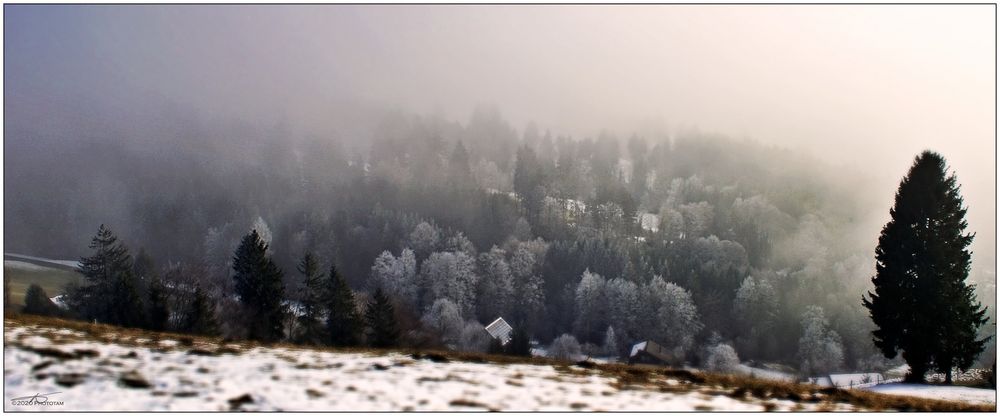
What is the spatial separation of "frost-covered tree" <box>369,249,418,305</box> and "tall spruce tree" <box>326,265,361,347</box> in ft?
207

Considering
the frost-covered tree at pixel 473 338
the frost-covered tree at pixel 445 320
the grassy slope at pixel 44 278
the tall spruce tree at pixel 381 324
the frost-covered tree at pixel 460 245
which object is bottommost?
the frost-covered tree at pixel 473 338

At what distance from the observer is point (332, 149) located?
18888 centimetres

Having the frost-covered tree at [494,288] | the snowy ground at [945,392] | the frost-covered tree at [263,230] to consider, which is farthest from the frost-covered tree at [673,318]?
the snowy ground at [945,392]

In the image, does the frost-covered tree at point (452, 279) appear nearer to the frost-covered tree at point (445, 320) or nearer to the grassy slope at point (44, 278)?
the frost-covered tree at point (445, 320)

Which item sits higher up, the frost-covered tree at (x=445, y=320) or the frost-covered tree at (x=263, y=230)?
the frost-covered tree at (x=263, y=230)

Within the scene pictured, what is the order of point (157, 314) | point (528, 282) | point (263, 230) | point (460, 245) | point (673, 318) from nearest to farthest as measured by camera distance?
point (157, 314) < point (673, 318) < point (528, 282) < point (263, 230) < point (460, 245)

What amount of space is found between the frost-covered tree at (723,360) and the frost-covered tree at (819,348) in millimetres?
11999

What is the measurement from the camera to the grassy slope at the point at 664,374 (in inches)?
675

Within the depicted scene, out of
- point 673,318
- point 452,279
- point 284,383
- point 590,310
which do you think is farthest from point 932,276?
point 452,279

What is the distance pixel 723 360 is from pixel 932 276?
81.1 meters

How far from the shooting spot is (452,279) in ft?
396

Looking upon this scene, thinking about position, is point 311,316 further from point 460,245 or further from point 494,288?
point 460,245

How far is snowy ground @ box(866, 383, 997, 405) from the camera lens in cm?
2125

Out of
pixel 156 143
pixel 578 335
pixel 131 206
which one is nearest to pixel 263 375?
pixel 578 335
